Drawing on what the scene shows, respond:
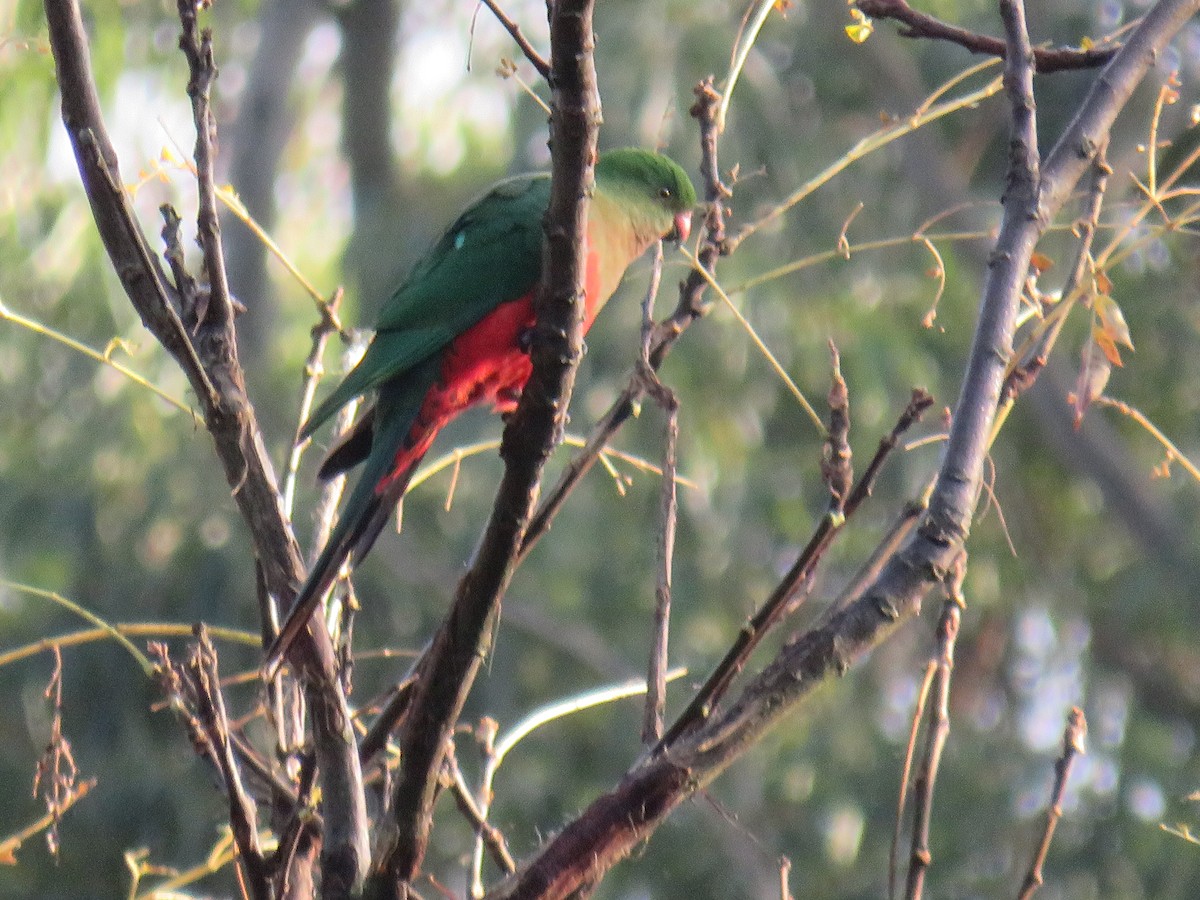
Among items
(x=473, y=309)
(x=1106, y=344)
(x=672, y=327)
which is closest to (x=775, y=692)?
(x=672, y=327)

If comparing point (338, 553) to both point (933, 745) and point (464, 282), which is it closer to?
point (933, 745)

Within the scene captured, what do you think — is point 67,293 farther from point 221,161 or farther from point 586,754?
point 586,754

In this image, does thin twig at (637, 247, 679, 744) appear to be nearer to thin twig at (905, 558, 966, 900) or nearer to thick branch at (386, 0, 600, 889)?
thick branch at (386, 0, 600, 889)

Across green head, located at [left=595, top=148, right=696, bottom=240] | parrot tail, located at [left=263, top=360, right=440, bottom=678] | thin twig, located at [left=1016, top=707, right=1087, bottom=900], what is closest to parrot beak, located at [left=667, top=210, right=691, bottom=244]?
green head, located at [left=595, top=148, right=696, bottom=240]

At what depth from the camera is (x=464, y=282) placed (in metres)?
3.21

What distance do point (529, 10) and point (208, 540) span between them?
3446mm

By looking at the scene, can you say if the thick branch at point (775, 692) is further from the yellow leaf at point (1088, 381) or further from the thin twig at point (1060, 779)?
the yellow leaf at point (1088, 381)

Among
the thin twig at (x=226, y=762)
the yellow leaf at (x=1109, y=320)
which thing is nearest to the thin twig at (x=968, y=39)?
the yellow leaf at (x=1109, y=320)

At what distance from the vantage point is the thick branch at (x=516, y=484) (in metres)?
1.65

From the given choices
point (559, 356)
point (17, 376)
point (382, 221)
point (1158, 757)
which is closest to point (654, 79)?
point (382, 221)

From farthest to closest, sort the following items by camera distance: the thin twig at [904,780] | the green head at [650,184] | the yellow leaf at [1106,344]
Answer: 1. the green head at [650,184]
2. the yellow leaf at [1106,344]
3. the thin twig at [904,780]

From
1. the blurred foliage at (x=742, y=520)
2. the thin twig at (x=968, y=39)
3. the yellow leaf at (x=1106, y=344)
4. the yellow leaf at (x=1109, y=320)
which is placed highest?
the thin twig at (x=968, y=39)

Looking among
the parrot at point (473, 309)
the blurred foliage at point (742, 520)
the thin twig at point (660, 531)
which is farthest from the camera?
the blurred foliage at point (742, 520)

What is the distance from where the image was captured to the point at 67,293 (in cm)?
854
